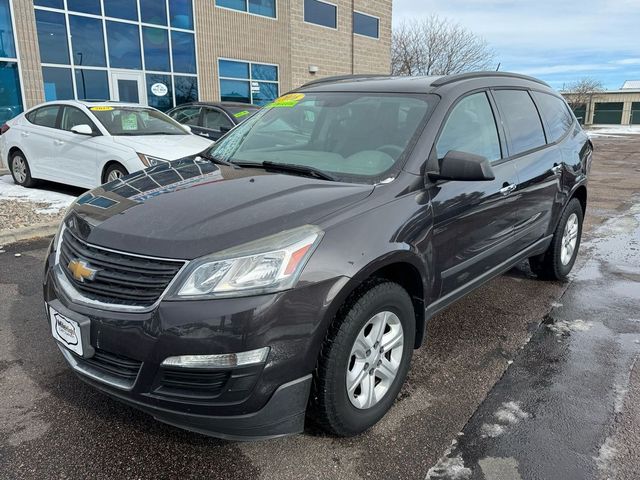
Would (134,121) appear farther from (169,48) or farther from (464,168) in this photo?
(169,48)

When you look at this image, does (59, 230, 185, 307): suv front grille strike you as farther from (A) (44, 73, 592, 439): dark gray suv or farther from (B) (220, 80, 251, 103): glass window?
(B) (220, 80, 251, 103): glass window

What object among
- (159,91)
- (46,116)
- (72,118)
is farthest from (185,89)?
(72,118)

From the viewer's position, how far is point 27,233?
6.25 metres

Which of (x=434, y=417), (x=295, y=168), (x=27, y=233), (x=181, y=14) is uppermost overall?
(x=181, y=14)

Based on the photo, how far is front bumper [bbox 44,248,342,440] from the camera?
6.80 ft

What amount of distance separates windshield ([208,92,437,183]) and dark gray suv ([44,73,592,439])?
1 cm

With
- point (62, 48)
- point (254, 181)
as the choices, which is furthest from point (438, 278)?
point (62, 48)

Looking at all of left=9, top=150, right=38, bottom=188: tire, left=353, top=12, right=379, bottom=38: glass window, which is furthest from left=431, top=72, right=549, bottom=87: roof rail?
left=353, top=12, right=379, bottom=38: glass window

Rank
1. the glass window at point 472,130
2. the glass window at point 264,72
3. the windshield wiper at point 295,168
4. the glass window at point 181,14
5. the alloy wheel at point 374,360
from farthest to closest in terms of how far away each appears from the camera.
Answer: the glass window at point 264,72
the glass window at point 181,14
the glass window at point 472,130
the windshield wiper at point 295,168
the alloy wheel at point 374,360

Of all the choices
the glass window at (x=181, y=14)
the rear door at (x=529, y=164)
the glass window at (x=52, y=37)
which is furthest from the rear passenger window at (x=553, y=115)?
the glass window at (x=181, y=14)

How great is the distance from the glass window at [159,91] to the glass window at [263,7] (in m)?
4.43

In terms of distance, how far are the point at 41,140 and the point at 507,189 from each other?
7.74 meters

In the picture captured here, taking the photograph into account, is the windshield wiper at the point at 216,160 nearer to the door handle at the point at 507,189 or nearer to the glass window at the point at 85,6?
the door handle at the point at 507,189

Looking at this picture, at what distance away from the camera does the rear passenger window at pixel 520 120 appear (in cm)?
383
